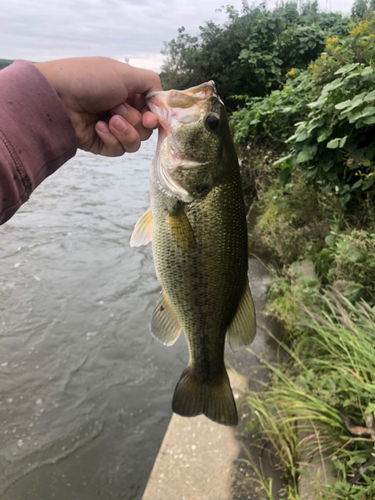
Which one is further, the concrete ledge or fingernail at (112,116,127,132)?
the concrete ledge

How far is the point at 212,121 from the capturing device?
1.49 metres

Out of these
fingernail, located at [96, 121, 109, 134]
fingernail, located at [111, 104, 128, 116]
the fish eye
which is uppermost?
the fish eye

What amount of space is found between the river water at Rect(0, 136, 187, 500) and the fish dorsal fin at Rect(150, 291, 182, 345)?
2090mm

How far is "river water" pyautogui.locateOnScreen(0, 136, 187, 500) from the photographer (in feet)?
10.6

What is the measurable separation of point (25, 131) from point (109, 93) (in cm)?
44

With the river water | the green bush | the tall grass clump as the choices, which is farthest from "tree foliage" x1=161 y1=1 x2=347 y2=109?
the tall grass clump

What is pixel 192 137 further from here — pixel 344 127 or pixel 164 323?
pixel 344 127

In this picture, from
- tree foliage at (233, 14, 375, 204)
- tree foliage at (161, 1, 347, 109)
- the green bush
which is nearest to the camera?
the green bush

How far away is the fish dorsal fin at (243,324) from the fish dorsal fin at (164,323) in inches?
10.5

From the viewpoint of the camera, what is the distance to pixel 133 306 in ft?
18.1

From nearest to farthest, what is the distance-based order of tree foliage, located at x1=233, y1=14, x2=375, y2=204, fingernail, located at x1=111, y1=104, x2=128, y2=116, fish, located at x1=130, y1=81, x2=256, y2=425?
fish, located at x1=130, y1=81, x2=256, y2=425 < fingernail, located at x1=111, y1=104, x2=128, y2=116 < tree foliage, located at x1=233, y1=14, x2=375, y2=204

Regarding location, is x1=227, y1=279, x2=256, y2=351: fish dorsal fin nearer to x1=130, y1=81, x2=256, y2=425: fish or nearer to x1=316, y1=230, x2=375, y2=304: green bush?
x1=130, y1=81, x2=256, y2=425: fish

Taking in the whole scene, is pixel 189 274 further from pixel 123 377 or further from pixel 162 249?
pixel 123 377

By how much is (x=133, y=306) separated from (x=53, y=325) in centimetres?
119
